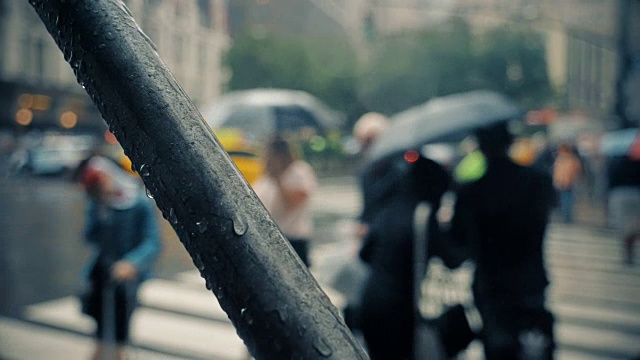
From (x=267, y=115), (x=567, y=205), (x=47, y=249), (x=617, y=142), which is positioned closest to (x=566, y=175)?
(x=567, y=205)

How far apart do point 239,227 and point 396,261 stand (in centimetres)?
303

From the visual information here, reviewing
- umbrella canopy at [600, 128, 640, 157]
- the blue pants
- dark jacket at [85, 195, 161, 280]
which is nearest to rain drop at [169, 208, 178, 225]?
dark jacket at [85, 195, 161, 280]

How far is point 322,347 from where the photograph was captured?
0.55 meters

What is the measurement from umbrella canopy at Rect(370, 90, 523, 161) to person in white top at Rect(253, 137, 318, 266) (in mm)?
1038

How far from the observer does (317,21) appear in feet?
204

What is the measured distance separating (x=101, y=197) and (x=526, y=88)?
42.8 metres

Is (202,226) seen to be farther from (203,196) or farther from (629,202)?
(629,202)

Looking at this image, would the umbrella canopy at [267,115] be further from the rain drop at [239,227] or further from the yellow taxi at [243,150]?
the rain drop at [239,227]

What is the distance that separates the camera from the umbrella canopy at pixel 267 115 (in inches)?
308

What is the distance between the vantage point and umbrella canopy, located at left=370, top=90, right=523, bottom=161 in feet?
12.2

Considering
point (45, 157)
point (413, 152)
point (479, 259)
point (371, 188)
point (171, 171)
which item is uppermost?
point (171, 171)

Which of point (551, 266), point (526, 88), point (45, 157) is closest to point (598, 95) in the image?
point (526, 88)

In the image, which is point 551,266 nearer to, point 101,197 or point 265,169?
point 265,169

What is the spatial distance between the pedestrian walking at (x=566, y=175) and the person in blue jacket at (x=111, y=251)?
34.5 feet
